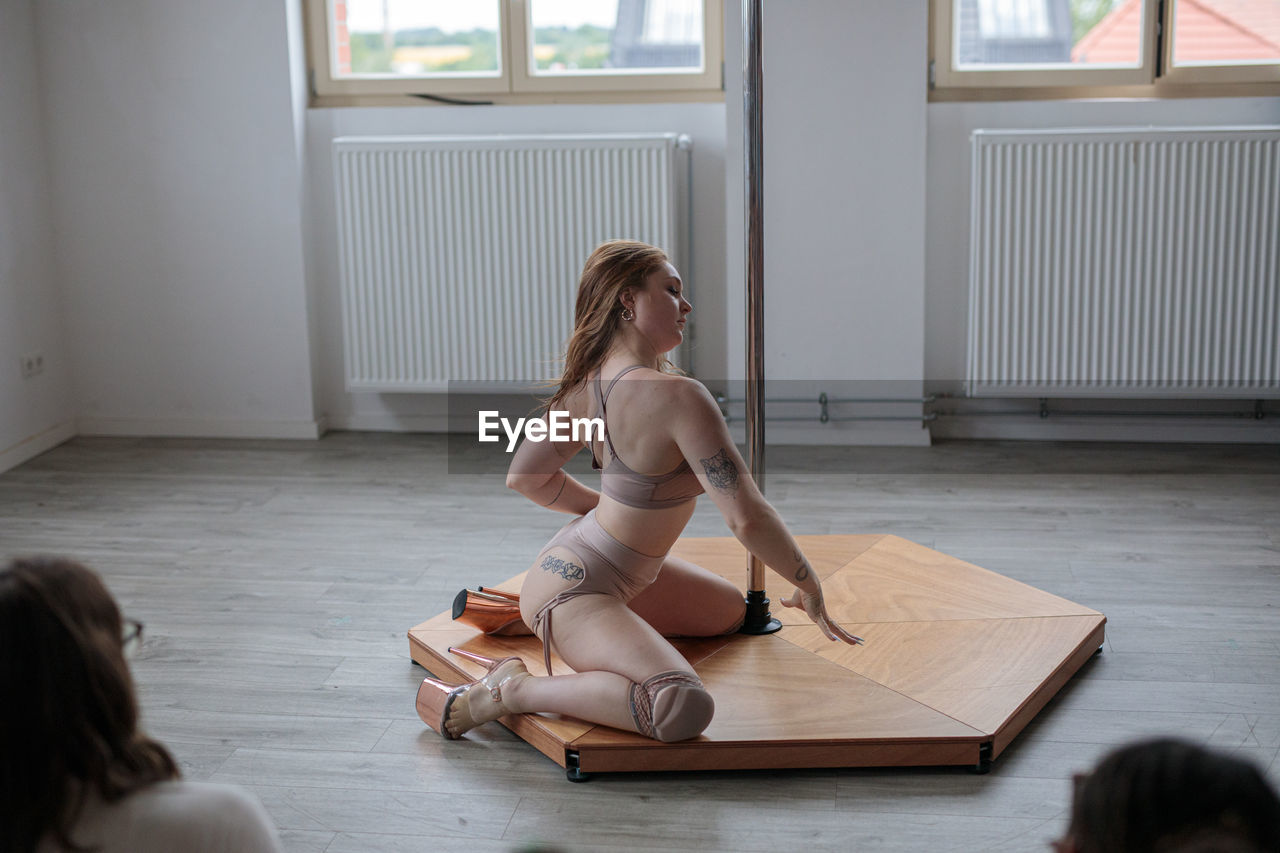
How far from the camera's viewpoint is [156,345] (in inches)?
189

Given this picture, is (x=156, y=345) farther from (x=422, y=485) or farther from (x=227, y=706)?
(x=227, y=706)

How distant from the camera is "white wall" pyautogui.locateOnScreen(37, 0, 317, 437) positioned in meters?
4.52

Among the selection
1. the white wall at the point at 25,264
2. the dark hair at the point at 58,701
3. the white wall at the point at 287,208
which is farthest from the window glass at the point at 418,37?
the dark hair at the point at 58,701

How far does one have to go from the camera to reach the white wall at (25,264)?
14.5ft

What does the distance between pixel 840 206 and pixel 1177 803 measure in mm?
3633

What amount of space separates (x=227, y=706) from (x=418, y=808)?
618 millimetres

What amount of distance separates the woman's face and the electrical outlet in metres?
3.10

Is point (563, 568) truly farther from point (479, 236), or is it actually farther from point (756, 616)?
point (479, 236)

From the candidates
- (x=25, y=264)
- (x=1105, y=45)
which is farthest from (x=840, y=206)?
(x=25, y=264)

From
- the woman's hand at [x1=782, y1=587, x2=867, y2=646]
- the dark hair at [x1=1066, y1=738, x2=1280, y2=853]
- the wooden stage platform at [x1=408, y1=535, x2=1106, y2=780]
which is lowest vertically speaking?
the wooden stage platform at [x1=408, y1=535, x2=1106, y2=780]

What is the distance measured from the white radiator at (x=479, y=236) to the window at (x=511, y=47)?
0.27m

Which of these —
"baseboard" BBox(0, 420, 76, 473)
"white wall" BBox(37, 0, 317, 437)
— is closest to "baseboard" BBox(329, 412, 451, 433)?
"white wall" BBox(37, 0, 317, 437)

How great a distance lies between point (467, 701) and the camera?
2.36 metres

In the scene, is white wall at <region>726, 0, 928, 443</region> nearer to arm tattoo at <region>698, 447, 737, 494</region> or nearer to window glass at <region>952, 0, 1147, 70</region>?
window glass at <region>952, 0, 1147, 70</region>
